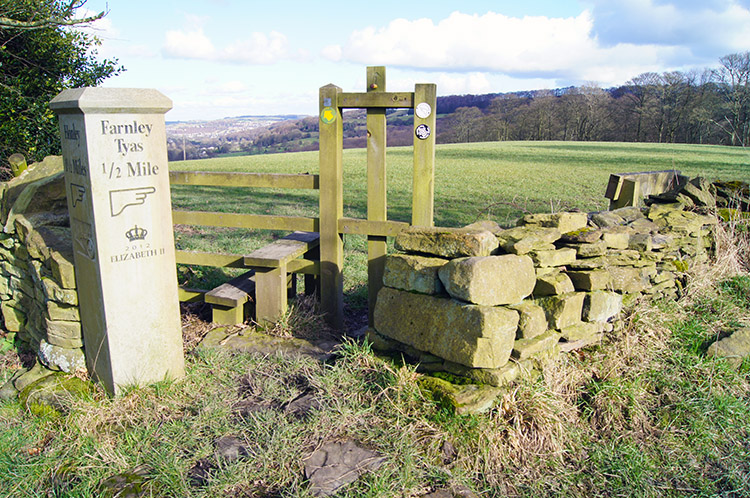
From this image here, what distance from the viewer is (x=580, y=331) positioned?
4320mm

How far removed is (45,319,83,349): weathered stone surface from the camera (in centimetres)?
433

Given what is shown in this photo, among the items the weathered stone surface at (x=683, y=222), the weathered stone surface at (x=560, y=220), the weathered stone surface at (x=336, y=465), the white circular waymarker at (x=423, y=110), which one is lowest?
the weathered stone surface at (x=336, y=465)

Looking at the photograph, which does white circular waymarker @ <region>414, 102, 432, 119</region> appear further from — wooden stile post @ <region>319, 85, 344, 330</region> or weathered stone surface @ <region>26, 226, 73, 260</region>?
weathered stone surface @ <region>26, 226, 73, 260</region>

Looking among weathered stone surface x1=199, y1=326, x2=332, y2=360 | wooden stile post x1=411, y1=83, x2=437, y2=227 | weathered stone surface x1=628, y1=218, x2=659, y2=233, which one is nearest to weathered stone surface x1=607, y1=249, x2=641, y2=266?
weathered stone surface x1=628, y1=218, x2=659, y2=233

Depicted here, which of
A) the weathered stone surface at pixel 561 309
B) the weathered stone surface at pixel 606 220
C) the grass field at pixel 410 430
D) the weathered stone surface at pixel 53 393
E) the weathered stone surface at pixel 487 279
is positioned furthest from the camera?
the weathered stone surface at pixel 606 220

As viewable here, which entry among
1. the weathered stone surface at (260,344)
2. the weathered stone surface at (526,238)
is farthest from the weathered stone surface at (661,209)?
the weathered stone surface at (260,344)

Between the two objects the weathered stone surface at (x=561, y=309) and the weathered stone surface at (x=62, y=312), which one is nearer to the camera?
the weathered stone surface at (x=561, y=309)

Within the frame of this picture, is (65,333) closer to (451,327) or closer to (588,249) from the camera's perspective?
(451,327)

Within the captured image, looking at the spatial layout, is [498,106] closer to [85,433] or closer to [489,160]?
[489,160]

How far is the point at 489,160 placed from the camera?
87.7 ft

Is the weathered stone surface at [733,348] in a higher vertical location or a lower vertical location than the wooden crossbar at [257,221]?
lower

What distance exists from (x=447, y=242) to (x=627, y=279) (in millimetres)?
2077

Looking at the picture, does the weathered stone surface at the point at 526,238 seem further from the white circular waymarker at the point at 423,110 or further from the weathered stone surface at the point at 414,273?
the white circular waymarker at the point at 423,110

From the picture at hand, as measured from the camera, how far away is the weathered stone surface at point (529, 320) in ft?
12.6
